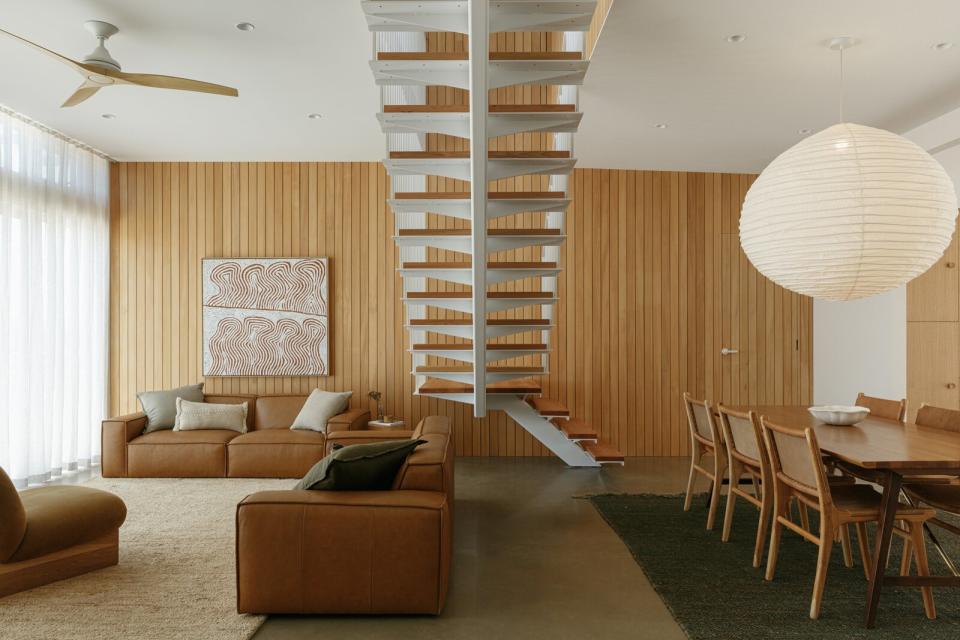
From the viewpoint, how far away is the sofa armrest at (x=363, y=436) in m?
4.99

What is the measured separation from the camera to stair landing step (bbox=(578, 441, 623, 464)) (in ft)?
18.7

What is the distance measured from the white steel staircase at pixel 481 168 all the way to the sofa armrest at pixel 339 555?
73.2 inches

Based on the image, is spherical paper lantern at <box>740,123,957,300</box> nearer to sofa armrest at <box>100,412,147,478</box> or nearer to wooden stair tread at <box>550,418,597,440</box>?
wooden stair tread at <box>550,418,597,440</box>

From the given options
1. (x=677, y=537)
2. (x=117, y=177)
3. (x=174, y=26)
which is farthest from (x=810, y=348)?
(x=117, y=177)

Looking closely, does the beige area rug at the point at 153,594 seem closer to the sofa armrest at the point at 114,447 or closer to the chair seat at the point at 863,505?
the sofa armrest at the point at 114,447

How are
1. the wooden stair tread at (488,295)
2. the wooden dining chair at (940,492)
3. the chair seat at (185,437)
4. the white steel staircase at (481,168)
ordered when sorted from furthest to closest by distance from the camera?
the chair seat at (185,437) < the wooden stair tread at (488,295) < the white steel staircase at (481,168) < the wooden dining chair at (940,492)

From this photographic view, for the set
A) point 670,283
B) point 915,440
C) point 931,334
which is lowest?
point 915,440

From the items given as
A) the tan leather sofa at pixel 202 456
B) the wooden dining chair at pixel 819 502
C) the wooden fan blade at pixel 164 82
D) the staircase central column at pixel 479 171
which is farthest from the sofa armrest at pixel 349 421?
the wooden dining chair at pixel 819 502

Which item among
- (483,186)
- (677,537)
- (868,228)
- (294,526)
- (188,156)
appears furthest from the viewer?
(188,156)

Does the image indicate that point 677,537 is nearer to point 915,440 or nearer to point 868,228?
point 915,440

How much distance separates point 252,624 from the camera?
9.46ft

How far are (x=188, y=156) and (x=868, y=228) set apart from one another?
596cm

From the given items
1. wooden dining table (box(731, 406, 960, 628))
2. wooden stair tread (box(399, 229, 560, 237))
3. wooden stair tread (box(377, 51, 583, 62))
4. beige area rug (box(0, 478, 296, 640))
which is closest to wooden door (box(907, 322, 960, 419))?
wooden dining table (box(731, 406, 960, 628))

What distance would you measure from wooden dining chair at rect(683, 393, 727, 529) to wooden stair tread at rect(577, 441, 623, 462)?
867 millimetres
